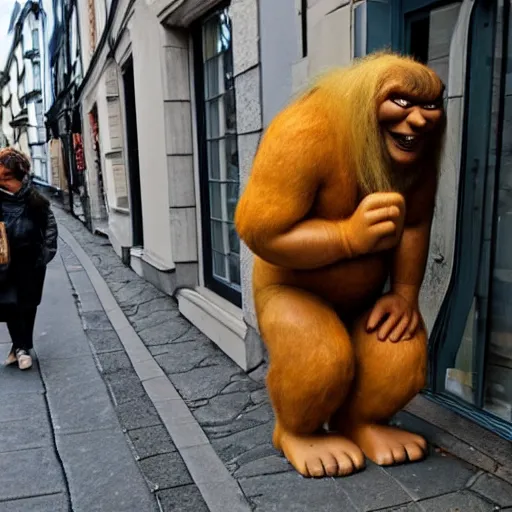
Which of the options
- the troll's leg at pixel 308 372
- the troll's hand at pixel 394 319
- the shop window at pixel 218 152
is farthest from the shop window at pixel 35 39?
the troll's hand at pixel 394 319

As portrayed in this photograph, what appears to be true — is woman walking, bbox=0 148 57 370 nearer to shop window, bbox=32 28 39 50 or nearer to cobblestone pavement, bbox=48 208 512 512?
cobblestone pavement, bbox=48 208 512 512

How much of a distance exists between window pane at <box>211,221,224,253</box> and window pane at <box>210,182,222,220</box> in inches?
3.1

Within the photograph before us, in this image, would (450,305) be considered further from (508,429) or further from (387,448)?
(387,448)

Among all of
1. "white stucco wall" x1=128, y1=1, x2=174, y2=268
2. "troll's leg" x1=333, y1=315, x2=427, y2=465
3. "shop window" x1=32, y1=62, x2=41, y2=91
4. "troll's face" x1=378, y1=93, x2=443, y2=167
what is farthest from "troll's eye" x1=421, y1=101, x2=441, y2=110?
"shop window" x1=32, y1=62, x2=41, y2=91

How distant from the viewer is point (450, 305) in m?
3.23

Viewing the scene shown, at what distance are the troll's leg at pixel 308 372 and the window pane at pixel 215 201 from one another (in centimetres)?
309

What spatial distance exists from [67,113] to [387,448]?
15.8 metres

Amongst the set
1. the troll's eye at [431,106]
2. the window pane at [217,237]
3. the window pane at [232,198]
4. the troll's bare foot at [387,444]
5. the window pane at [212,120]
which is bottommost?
the troll's bare foot at [387,444]

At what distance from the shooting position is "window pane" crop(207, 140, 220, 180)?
18.2 ft

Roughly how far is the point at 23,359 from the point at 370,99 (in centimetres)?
353

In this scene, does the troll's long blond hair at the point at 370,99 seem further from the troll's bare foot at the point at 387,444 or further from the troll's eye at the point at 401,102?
the troll's bare foot at the point at 387,444

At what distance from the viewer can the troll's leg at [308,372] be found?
2365mm

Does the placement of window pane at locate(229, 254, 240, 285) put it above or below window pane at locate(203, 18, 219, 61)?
below

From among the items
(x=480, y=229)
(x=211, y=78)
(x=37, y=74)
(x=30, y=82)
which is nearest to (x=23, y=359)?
(x=211, y=78)
